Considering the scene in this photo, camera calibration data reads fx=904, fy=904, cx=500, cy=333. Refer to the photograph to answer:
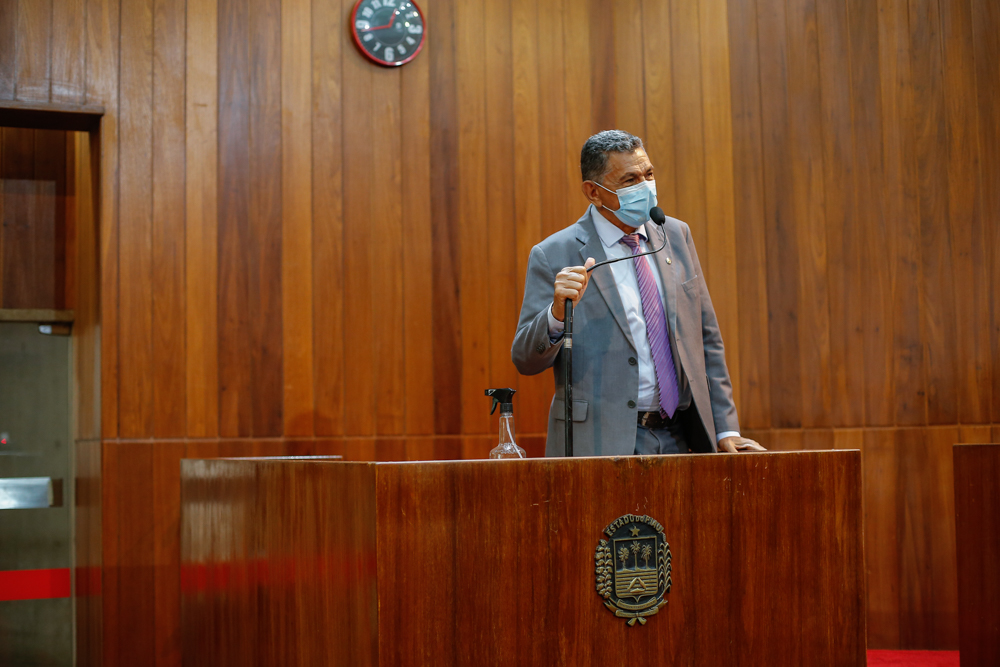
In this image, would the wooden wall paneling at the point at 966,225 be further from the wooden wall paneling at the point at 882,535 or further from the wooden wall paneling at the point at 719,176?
the wooden wall paneling at the point at 719,176

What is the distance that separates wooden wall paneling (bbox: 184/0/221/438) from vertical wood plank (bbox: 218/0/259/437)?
2 cm

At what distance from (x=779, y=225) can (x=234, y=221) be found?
209 centimetres

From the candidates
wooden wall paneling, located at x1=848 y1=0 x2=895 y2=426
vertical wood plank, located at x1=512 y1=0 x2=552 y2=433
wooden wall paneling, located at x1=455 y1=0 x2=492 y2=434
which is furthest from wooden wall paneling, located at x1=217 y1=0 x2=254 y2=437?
wooden wall paneling, located at x1=848 y1=0 x2=895 y2=426

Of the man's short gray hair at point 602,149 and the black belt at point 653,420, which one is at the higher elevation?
the man's short gray hair at point 602,149

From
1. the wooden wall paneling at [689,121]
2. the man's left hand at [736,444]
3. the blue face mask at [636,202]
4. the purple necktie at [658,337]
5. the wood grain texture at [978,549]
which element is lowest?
the wood grain texture at [978,549]

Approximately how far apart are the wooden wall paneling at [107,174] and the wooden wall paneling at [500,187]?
1281 mm

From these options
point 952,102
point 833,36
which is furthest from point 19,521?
point 952,102

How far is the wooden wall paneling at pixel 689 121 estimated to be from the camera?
358cm

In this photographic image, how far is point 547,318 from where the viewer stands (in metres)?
1.97

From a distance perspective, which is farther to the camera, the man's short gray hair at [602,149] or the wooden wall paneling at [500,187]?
the wooden wall paneling at [500,187]

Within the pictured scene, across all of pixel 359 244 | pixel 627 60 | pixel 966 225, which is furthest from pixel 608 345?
pixel 966 225

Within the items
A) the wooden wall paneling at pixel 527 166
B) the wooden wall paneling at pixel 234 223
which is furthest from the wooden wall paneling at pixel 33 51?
the wooden wall paneling at pixel 527 166

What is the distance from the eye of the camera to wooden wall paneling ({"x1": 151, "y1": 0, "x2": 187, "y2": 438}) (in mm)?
3168

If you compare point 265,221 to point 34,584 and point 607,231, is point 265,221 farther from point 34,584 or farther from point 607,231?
point 34,584
